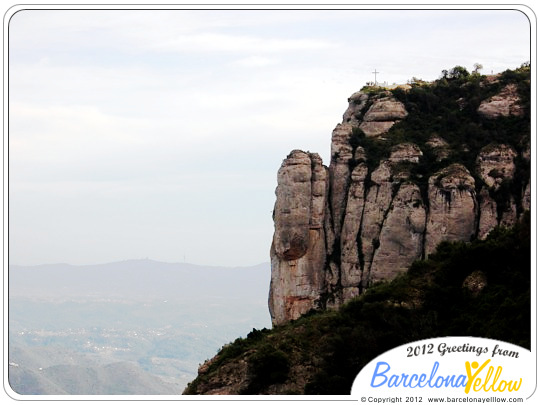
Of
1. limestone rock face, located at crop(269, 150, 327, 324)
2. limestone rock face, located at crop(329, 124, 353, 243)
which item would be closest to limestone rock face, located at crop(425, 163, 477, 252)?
limestone rock face, located at crop(329, 124, 353, 243)

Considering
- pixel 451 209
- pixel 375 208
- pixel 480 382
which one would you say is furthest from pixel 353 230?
pixel 480 382

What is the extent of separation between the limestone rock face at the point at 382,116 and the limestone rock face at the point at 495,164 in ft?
24.0

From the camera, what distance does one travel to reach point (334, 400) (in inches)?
1578

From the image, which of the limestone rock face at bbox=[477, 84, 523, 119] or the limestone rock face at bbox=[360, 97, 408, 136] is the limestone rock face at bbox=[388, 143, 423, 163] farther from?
the limestone rock face at bbox=[477, 84, 523, 119]

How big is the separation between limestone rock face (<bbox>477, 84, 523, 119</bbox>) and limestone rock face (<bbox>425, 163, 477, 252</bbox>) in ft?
26.3

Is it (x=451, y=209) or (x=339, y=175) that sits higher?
(x=339, y=175)

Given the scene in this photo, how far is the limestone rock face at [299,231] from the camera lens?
80.6 m

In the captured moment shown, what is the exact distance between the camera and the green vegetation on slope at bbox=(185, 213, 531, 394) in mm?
52719

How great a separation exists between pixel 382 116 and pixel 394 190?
817 centimetres

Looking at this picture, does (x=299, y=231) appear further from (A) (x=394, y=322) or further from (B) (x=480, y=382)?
(B) (x=480, y=382)

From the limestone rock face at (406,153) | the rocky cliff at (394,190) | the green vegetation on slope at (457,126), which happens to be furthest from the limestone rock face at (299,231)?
the limestone rock face at (406,153)

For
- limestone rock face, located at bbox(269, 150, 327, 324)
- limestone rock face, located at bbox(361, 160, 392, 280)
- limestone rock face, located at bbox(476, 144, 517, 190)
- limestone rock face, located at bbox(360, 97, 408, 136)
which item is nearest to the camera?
limestone rock face, located at bbox(476, 144, 517, 190)

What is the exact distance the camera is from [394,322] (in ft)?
183
